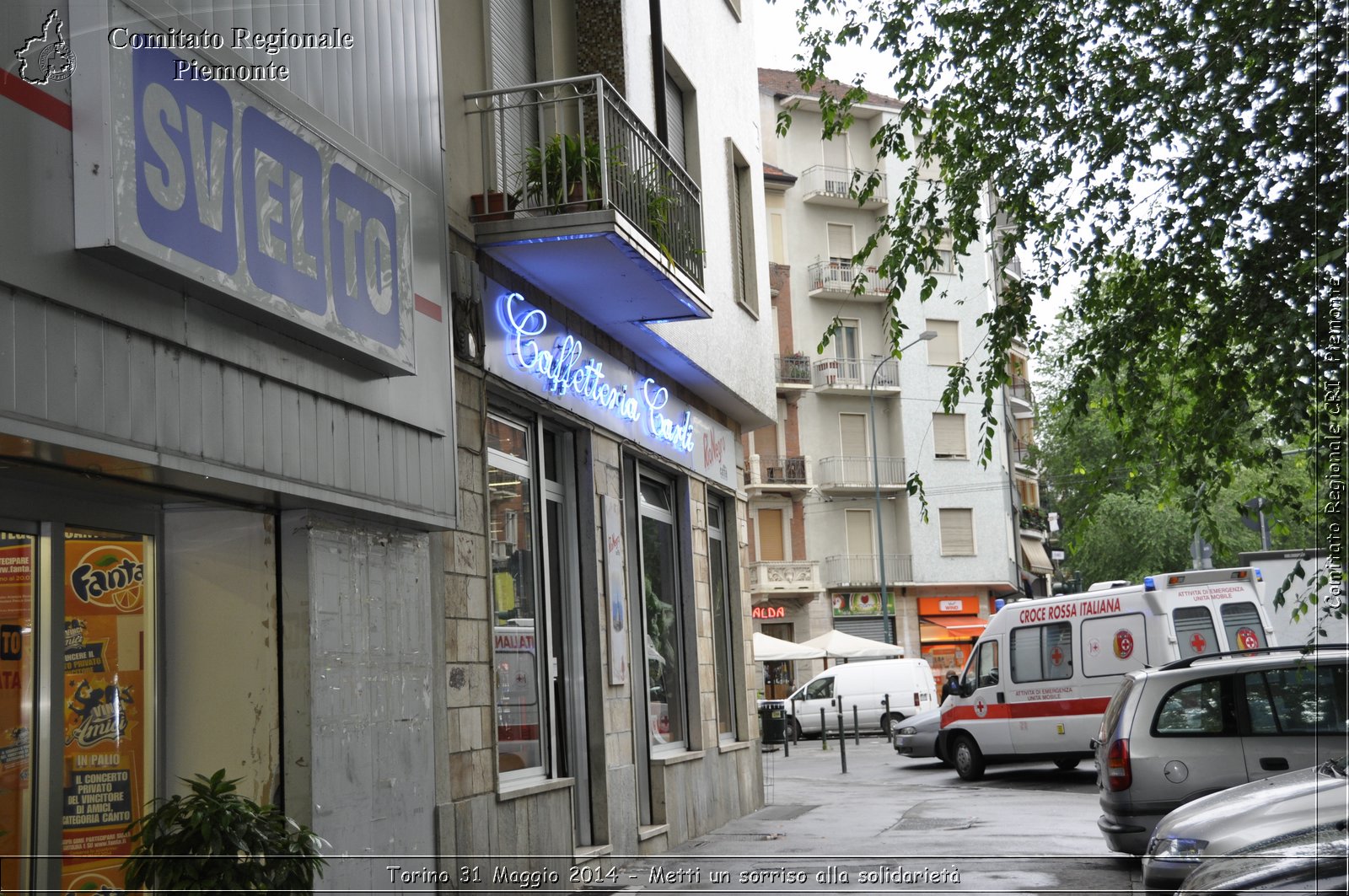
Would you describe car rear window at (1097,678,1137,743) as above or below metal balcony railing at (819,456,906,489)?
below

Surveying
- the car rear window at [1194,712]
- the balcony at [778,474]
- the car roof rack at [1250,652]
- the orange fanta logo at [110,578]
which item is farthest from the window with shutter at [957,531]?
the orange fanta logo at [110,578]

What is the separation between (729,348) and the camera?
16172 mm

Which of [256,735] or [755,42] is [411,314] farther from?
[755,42]

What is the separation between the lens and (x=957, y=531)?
51750 mm

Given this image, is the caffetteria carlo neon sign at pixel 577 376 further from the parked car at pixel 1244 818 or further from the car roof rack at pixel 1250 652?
the parked car at pixel 1244 818

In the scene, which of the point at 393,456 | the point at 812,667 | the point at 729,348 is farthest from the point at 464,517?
the point at 812,667

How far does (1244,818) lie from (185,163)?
6050 mm

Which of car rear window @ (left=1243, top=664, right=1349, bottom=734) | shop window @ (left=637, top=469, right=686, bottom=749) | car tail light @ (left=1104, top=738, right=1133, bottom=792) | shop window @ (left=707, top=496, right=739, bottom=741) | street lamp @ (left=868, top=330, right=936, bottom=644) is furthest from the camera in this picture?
street lamp @ (left=868, top=330, right=936, bottom=644)

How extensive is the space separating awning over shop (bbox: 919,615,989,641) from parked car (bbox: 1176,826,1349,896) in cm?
4569

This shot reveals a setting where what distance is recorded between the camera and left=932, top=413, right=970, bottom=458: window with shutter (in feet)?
170

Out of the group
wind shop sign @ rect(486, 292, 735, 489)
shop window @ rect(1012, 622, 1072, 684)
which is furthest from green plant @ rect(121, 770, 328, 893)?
shop window @ rect(1012, 622, 1072, 684)

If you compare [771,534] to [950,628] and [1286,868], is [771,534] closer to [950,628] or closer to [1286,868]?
[950,628]

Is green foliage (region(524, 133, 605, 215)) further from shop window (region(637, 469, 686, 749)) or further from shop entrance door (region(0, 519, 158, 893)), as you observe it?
shop entrance door (region(0, 519, 158, 893))

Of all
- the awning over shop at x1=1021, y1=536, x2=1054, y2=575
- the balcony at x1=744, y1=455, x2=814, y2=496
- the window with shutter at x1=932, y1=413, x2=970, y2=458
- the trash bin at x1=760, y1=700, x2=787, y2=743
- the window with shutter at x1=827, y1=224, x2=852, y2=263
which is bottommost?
the trash bin at x1=760, y1=700, x2=787, y2=743
